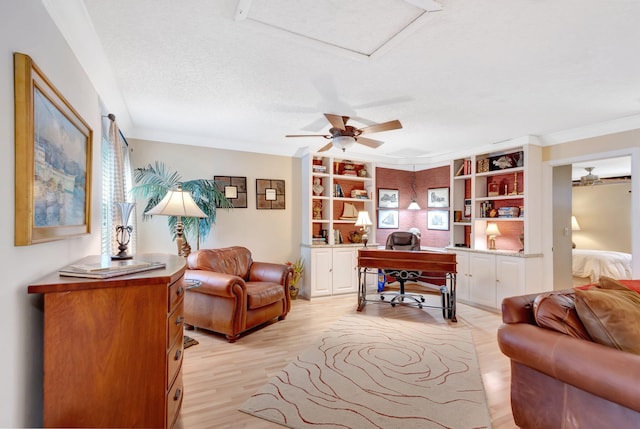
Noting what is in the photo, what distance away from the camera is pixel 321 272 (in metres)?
5.16

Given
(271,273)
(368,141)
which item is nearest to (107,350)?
(271,273)

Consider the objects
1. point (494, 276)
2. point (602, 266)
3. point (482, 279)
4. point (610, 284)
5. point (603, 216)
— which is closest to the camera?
point (610, 284)

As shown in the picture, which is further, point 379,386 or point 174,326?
point 379,386

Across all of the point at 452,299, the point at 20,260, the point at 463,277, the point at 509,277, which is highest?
the point at 20,260

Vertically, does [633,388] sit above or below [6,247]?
below

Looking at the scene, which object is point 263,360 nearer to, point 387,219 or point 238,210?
point 238,210

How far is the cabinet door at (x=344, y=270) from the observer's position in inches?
208

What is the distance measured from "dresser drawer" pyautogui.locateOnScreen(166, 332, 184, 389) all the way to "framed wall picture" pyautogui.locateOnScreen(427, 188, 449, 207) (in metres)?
5.20

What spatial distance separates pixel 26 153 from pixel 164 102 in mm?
2211

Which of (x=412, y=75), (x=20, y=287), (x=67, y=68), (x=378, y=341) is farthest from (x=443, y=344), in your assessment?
(x=67, y=68)

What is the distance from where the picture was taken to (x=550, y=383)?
1724 millimetres

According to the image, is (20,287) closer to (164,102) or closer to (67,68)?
(67,68)

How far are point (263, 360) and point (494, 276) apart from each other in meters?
3.53

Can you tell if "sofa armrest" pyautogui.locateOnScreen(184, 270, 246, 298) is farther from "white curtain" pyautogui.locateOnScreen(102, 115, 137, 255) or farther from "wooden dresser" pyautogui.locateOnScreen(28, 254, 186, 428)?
"wooden dresser" pyautogui.locateOnScreen(28, 254, 186, 428)
